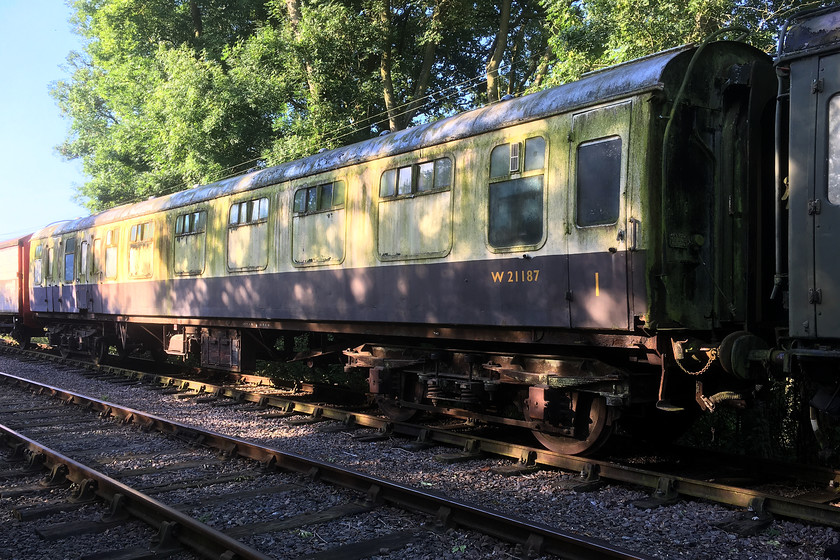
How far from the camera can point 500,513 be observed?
4.91m

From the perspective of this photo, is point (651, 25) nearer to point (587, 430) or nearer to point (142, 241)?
point (587, 430)

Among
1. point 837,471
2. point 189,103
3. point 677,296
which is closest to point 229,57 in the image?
point 189,103

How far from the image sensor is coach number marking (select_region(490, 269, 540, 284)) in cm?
676

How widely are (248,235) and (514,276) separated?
5795mm

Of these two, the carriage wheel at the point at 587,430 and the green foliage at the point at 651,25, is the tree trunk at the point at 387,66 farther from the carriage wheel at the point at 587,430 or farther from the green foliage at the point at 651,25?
the carriage wheel at the point at 587,430

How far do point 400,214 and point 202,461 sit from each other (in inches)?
137

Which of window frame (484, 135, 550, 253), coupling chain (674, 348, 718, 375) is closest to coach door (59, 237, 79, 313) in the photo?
window frame (484, 135, 550, 253)

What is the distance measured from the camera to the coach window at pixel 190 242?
1274 centimetres

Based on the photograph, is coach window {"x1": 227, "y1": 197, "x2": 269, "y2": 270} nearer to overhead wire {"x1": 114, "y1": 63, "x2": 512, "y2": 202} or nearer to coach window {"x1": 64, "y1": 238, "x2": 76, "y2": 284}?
overhead wire {"x1": 114, "y1": 63, "x2": 512, "y2": 202}

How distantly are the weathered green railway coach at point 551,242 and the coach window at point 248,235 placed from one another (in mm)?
485

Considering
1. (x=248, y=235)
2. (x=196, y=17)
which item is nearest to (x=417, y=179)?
(x=248, y=235)

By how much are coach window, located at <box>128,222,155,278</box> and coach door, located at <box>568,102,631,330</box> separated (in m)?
10.5

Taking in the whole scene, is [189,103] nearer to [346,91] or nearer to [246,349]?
[346,91]

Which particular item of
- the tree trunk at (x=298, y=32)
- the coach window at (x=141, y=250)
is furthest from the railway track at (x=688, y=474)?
the tree trunk at (x=298, y=32)
